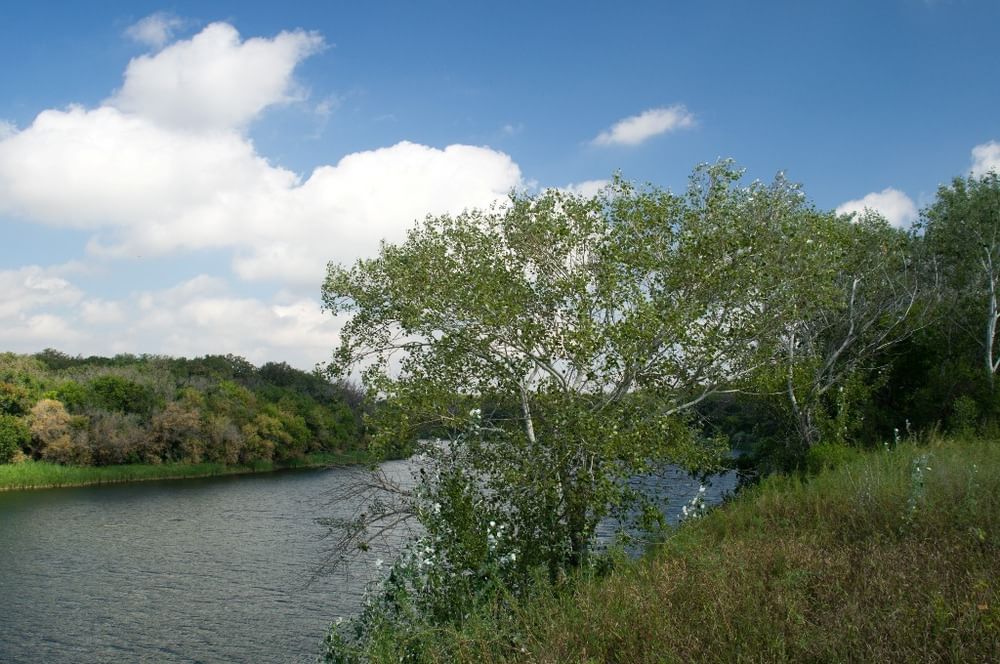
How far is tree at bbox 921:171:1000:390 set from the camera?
2636cm

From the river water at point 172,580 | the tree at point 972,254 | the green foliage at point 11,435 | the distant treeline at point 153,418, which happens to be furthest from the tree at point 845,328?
the green foliage at point 11,435

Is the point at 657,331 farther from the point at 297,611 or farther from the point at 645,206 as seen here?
the point at 297,611

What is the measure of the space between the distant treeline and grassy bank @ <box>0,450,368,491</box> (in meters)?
1.10

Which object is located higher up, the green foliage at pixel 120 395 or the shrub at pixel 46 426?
the green foliage at pixel 120 395

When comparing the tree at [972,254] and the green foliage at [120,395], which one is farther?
the green foliage at [120,395]

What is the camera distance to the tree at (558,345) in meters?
13.6

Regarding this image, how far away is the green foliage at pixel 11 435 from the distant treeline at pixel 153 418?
0.27ft

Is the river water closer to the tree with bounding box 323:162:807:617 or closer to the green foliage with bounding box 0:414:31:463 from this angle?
the tree with bounding box 323:162:807:617

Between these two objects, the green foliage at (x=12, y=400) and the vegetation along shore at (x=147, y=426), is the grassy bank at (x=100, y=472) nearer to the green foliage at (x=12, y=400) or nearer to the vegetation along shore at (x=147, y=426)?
the vegetation along shore at (x=147, y=426)

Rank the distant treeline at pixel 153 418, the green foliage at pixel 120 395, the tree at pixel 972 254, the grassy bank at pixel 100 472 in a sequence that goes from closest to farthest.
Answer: the tree at pixel 972 254
the grassy bank at pixel 100 472
the distant treeline at pixel 153 418
the green foliage at pixel 120 395

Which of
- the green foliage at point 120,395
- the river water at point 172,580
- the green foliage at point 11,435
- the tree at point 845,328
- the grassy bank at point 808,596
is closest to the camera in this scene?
the grassy bank at point 808,596

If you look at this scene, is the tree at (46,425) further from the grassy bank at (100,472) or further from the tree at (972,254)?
the tree at (972,254)

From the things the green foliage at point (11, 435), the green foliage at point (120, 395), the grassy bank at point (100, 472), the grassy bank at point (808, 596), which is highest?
the green foliage at point (120, 395)

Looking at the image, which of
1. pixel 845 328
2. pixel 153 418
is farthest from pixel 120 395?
pixel 845 328
